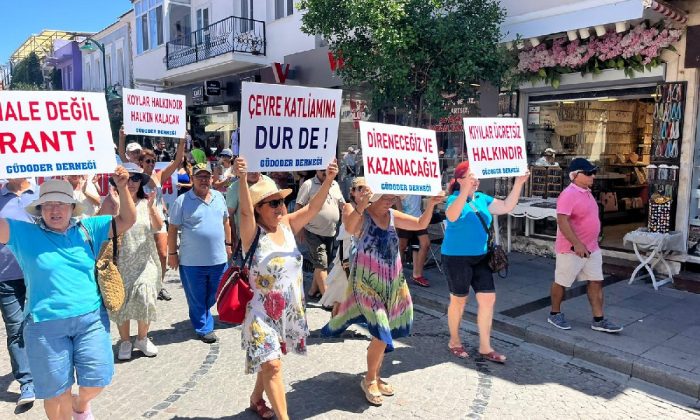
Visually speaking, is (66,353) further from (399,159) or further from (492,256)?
(492,256)

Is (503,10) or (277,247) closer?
(277,247)

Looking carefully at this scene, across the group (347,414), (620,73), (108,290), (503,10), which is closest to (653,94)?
(620,73)

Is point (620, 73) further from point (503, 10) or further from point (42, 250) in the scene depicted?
point (42, 250)

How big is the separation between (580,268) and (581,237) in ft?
1.06

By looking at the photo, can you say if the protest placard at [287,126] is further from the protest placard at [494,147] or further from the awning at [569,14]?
the awning at [569,14]

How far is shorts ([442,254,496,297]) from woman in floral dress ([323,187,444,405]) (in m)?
0.94

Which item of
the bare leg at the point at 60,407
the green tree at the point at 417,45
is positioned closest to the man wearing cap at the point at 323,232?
the green tree at the point at 417,45

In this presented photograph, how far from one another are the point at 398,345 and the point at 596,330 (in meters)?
2.17

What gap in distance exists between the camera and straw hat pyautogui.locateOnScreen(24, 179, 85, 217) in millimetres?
3127

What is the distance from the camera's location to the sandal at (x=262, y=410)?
156 inches

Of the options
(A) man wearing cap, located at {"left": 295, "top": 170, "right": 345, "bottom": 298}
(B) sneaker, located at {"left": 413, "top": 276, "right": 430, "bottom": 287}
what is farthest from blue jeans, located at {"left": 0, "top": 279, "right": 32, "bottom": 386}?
(B) sneaker, located at {"left": 413, "top": 276, "right": 430, "bottom": 287}

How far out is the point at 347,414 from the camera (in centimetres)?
407

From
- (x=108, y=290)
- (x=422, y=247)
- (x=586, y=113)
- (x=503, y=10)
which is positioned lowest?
(x=422, y=247)

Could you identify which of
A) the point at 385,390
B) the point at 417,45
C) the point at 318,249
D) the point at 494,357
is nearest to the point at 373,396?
the point at 385,390
